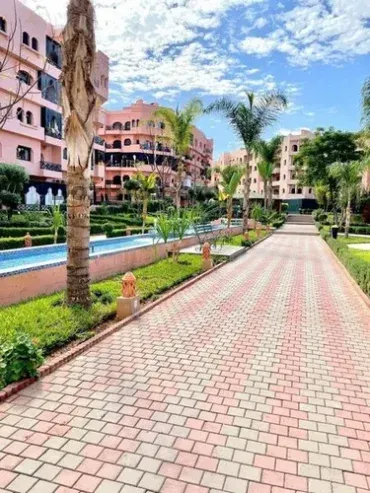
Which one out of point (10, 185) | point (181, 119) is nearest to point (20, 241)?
point (10, 185)

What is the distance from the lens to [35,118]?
1202 inches

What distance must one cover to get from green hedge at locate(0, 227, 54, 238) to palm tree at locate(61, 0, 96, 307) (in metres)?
12.2

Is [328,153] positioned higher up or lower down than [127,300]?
higher up

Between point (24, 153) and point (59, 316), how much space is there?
26798 millimetres

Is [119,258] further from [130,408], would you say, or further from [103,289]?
[130,408]

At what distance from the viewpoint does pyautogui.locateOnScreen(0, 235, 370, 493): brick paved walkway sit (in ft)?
9.54

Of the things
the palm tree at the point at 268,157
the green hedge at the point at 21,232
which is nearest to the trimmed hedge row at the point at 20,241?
the green hedge at the point at 21,232

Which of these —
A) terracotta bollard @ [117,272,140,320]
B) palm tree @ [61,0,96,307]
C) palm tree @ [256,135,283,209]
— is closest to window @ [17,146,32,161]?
palm tree @ [256,135,283,209]

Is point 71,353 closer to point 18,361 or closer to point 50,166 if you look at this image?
point 18,361

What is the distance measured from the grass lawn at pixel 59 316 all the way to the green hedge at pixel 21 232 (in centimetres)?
1010

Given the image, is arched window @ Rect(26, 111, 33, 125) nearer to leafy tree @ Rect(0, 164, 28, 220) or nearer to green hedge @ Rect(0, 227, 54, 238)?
leafy tree @ Rect(0, 164, 28, 220)

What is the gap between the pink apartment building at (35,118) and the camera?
87.9 ft

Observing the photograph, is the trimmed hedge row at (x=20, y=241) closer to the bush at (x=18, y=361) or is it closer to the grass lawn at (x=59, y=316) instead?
the grass lawn at (x=59, y=316)

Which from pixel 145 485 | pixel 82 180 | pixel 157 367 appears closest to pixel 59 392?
pixel 157 367
